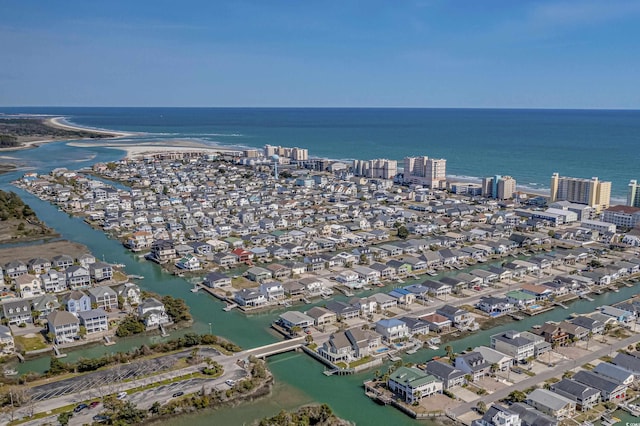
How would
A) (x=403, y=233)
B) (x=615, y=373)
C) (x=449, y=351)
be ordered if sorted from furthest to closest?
(x=403, y=233) → (x=449, y=351) → (x=615, y=373)

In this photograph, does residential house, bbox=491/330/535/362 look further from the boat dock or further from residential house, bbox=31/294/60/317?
residential house, bbox=31/294/60/317

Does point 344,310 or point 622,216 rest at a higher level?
point 622,216

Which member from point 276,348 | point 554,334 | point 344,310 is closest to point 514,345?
point 554,334

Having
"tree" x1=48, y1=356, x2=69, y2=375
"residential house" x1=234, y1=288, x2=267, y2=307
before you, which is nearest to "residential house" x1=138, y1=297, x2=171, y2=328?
"residential house" x1=234, y1=288, x2=267, y2=307

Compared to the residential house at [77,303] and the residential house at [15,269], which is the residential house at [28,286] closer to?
the residential house at [15,269]

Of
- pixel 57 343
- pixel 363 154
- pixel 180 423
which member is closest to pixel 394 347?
pixel 180 423

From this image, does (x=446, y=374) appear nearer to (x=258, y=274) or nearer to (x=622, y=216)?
(x=258, y=274)
